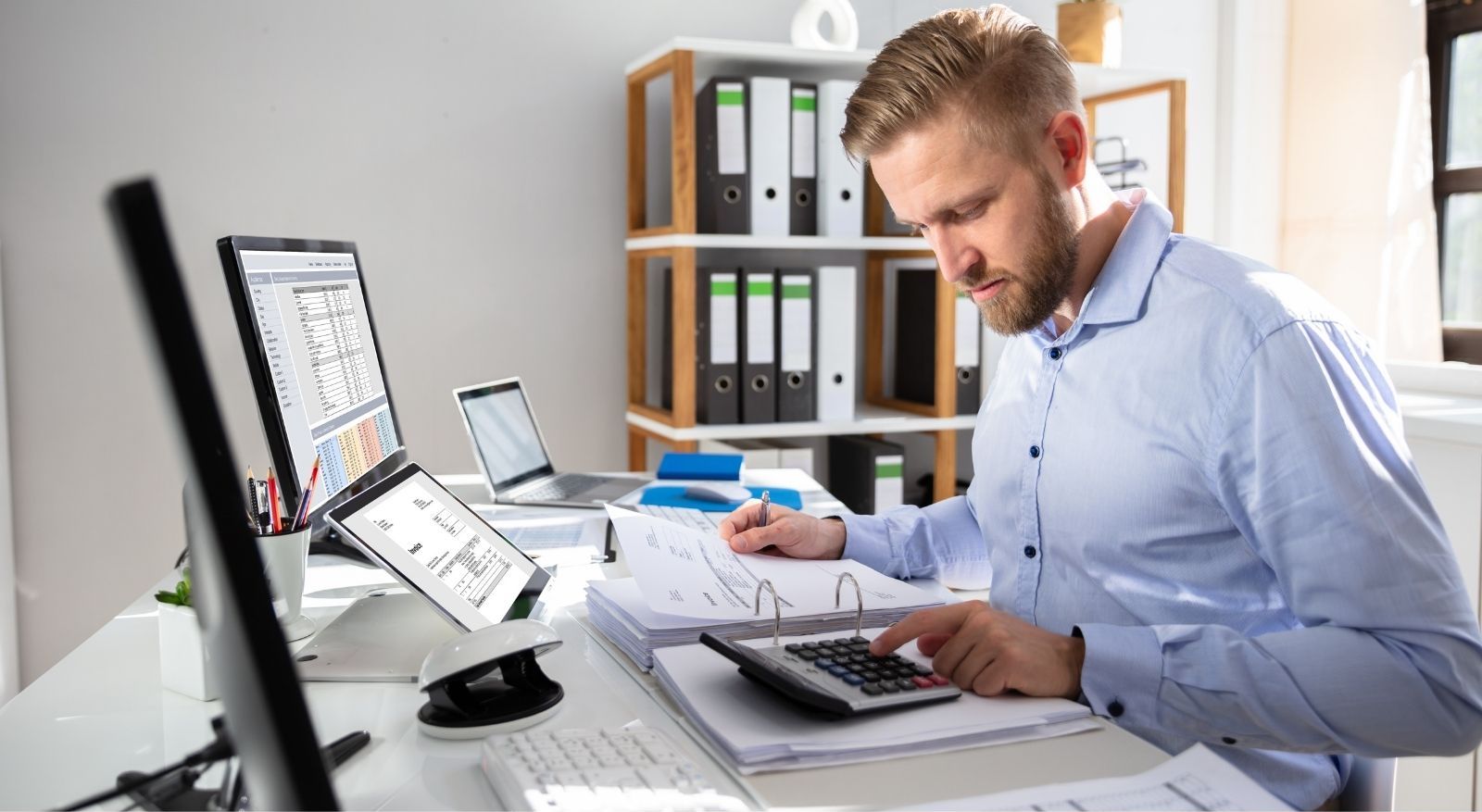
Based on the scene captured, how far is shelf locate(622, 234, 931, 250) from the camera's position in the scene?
2.12 m

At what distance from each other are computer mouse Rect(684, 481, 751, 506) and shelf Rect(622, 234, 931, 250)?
2.01 ft

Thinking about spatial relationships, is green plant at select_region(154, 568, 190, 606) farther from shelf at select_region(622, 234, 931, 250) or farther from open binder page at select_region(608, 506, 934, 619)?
shelf at select_region(622, 234, 931, 250)

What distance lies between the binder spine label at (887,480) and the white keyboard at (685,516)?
35.2 inches

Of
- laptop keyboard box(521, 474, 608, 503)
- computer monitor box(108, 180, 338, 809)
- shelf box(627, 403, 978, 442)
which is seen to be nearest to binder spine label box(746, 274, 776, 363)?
shelf box(627, 403, 978, 442)

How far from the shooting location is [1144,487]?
102 cm

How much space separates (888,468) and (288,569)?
153 cm

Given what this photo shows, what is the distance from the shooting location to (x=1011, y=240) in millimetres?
1116

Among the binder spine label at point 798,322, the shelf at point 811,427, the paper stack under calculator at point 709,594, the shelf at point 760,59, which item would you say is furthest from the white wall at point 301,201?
the paper stack under calculator at point 709,594

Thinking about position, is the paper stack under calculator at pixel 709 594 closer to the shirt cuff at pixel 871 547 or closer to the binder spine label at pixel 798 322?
the shirt cuff at pixel 871 547

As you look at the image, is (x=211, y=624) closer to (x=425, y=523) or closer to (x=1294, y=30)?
(x=425, y=523)

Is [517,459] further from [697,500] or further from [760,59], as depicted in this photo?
[760,59]

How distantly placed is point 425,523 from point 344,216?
1379 millimetres

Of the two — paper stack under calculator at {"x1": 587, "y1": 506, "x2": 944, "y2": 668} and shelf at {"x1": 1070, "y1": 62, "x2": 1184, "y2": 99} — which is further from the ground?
shelf at {"x1": 1070, "y1": 62, "x2": 1184, "y2": 99}

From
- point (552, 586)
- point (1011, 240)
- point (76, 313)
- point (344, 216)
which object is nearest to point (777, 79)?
point (344, 216)
